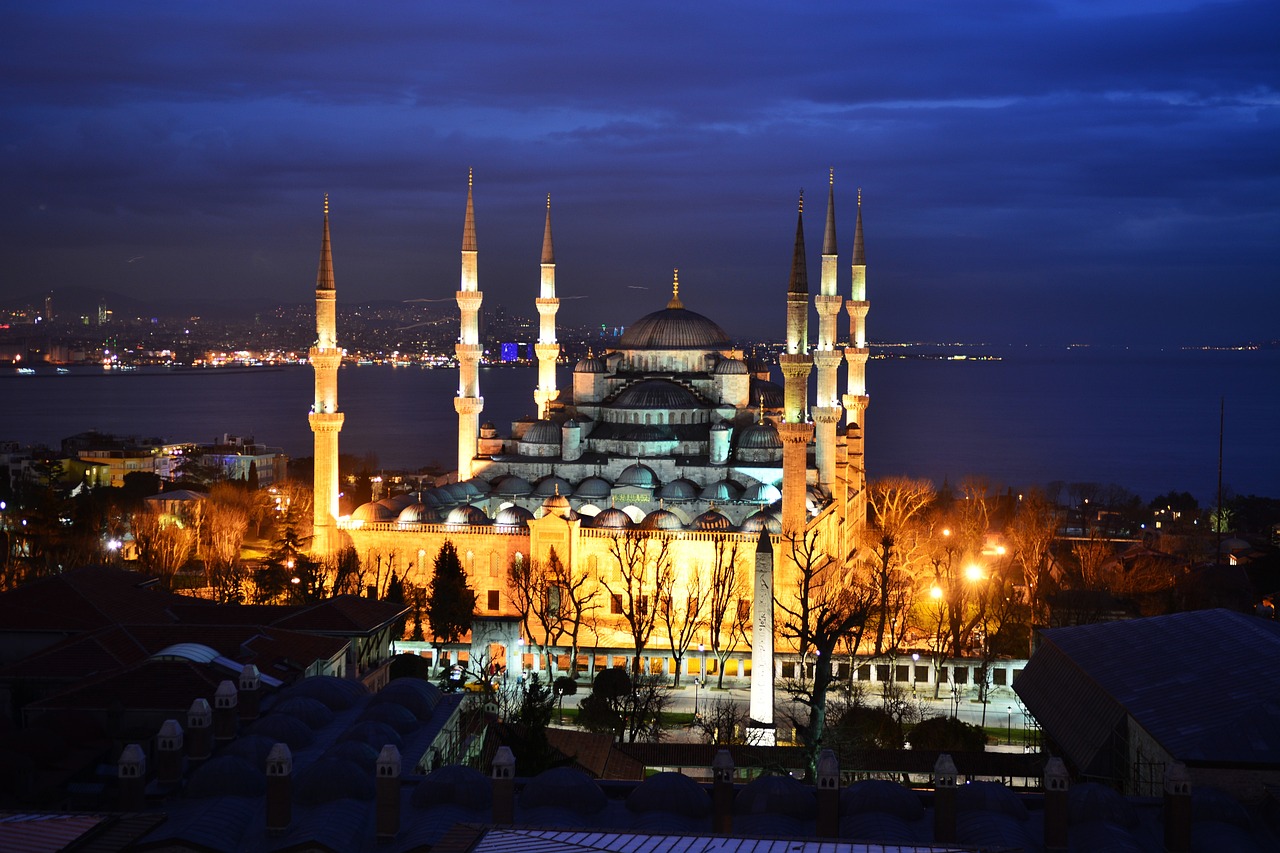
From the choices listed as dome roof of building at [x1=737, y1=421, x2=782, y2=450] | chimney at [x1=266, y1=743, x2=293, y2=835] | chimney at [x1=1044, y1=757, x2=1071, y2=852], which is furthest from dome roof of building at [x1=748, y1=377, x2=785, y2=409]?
chimney at [x1=266, y1=743, x2=293, y2=835]

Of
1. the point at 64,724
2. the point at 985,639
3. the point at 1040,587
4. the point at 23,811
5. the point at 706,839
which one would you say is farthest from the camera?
the point at 1040,587

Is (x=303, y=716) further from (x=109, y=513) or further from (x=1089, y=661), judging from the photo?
(x=109, y=513)

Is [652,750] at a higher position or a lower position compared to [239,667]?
lower

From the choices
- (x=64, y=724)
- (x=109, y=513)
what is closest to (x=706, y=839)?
(x=64, y=724)

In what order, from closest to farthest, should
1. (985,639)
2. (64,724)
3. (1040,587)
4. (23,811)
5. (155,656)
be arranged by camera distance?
(23,811)
(64,724)
(155,656)
(985,639)
(1040,587)

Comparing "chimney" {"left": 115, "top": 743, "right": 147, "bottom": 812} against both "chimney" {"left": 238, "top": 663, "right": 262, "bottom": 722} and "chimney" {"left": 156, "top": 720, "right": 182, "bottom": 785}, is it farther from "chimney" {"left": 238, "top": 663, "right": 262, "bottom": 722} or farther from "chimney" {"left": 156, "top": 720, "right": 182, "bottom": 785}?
"chimney" {"left": 238, "top": 663, "right": 262, "bottom": 722}

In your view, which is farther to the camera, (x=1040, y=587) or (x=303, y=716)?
(x=1040, y=587)

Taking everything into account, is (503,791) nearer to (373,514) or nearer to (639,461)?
(373,514)

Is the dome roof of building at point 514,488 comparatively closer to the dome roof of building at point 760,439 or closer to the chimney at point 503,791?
the dome roof of building at point 760,439
